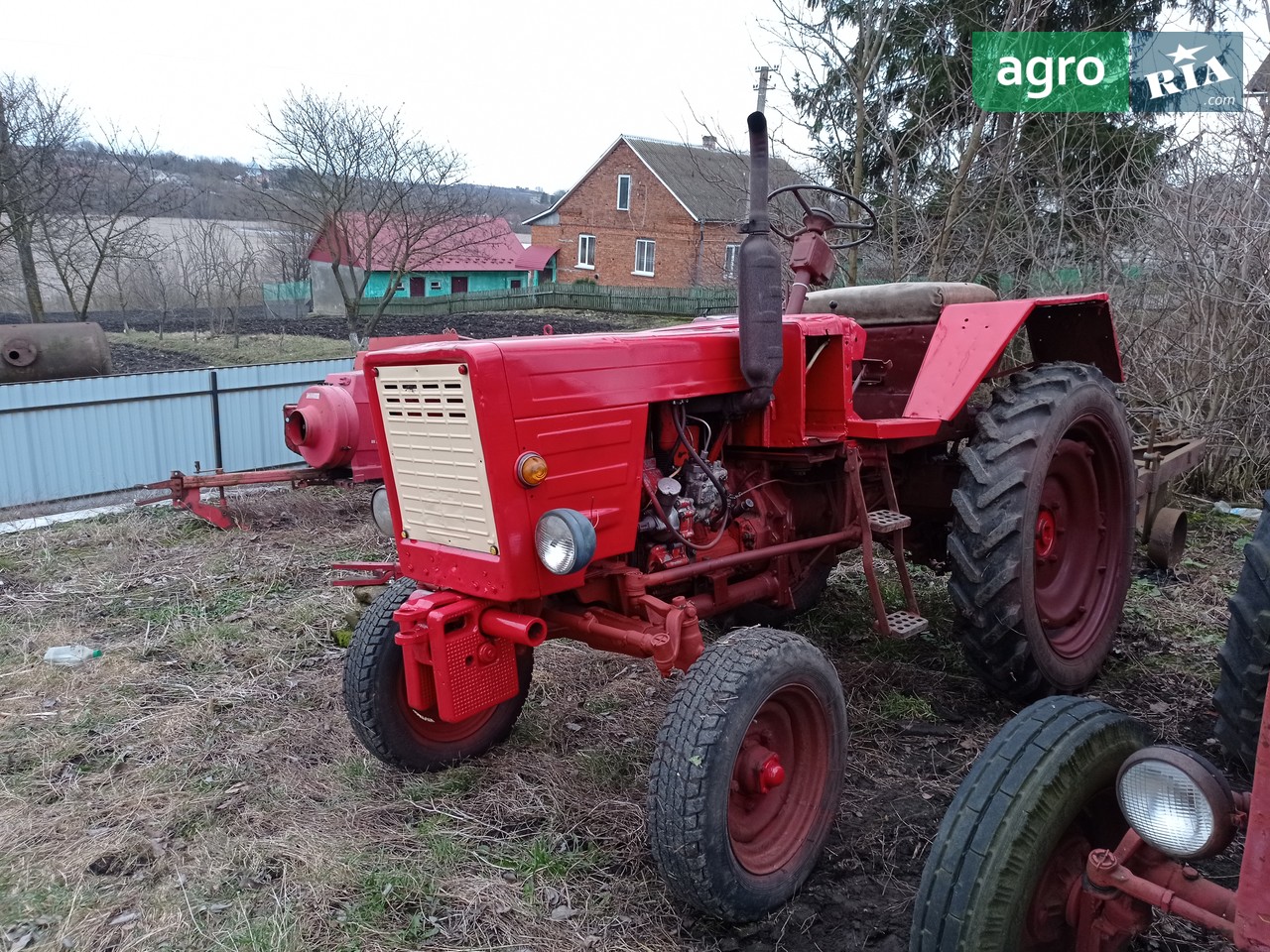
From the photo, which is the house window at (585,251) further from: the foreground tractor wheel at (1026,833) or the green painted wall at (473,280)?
the foreground tractor wheel at (1026,833)

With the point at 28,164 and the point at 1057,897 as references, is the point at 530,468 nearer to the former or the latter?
the point at 1057,897

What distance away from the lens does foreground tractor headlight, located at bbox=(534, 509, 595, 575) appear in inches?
102

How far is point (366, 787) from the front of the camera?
325 centimetres

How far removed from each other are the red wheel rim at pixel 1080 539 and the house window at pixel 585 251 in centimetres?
2821

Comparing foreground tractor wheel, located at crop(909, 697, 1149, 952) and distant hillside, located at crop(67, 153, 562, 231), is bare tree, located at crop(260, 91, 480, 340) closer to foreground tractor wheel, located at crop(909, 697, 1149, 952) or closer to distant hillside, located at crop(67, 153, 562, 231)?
distant hillside, located at crop(67, 153, 562, 231)

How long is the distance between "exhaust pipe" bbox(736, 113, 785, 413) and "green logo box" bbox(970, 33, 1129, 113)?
612cm

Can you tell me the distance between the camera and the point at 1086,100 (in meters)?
8.91

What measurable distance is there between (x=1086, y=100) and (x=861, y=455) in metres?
Answer: 7.18

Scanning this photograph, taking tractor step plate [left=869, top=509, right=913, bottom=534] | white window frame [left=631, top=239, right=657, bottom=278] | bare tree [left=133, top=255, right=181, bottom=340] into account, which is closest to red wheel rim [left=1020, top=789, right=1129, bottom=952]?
tractor step plate [left=869, top=509, right=913, bottom=534]

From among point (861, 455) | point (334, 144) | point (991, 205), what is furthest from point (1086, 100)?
point (334, 144)

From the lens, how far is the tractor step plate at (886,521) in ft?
11.6

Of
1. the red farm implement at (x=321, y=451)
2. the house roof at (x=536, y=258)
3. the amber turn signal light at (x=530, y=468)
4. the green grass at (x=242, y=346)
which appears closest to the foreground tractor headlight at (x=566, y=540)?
the amber turn signal light at (x=530, y=468)

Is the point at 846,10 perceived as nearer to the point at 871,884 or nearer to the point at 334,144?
the point at 871,884

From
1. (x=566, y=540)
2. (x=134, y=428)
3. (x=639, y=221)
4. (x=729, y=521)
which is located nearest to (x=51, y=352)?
(x=134, y=428)
